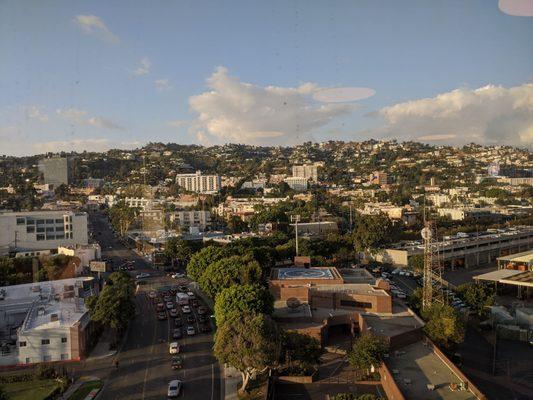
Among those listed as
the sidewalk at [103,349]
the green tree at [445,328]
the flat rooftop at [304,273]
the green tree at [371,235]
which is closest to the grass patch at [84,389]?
the sidewalk at [103,349]

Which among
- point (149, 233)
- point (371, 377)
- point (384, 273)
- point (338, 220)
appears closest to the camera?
point (371, 377)

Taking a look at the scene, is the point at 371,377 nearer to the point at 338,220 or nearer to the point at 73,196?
the point at 338,220

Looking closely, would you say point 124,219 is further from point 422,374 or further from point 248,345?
point 422,374

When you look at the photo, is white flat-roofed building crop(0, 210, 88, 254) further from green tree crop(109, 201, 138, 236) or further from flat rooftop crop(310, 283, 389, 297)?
flat rooftop crop(310, 283, 389, 297)

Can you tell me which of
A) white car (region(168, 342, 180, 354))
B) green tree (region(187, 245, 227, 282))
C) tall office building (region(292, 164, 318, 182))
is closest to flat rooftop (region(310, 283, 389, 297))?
green tree (region(187, 245, 227, 282))

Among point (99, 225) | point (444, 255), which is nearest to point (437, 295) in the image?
point (444, 255)

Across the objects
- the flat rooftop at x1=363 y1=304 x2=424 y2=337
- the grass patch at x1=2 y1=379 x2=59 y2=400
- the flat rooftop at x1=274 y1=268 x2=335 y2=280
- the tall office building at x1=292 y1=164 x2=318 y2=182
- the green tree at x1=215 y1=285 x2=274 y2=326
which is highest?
the tall office building at x1=292 y1=164 x2=318 y2=182

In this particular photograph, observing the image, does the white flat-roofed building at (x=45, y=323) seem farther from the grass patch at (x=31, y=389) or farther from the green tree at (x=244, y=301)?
the green tree at (x=244, y=301)
